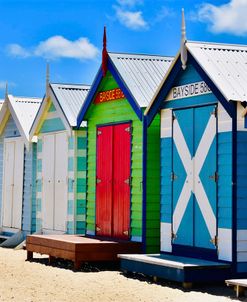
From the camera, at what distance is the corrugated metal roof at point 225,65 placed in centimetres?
1202

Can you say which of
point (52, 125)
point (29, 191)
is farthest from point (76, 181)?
point (29, 191)

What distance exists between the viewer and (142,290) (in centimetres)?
1156

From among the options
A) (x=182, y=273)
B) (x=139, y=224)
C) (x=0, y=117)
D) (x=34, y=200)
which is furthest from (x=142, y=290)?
(x=0, y=117)

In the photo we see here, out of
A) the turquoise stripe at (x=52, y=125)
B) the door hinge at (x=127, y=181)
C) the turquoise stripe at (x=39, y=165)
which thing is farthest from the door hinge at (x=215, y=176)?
the turquoise stripe at (x=39, y=165)

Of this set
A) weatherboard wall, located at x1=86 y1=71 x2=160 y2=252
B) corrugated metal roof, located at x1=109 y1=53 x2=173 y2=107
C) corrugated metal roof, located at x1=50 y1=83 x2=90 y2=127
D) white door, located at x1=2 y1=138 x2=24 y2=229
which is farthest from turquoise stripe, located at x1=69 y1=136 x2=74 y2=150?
white door, located at x1=2 y1=138 x2=24 y2=229

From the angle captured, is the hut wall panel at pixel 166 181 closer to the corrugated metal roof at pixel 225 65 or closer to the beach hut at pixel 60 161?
the corrugated metal roof at pixel 225 65

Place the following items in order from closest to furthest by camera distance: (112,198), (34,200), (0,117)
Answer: (112,198) < (34,200) < (0,117)

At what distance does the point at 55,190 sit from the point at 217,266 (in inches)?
305

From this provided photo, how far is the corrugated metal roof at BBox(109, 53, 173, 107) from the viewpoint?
15.0 meters

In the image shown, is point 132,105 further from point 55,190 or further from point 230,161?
point 55,190

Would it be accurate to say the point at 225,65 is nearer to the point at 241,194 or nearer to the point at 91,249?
the point at 241,194

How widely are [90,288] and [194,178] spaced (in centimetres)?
250

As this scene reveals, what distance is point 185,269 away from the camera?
1150cm

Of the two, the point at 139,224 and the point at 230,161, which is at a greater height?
the point at 230,161
